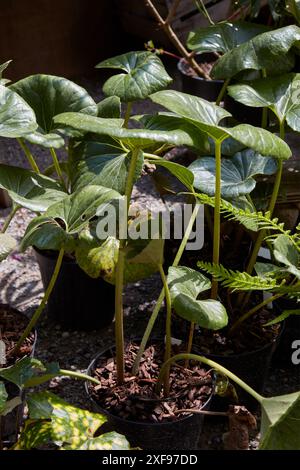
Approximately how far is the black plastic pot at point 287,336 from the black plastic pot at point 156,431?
414mm

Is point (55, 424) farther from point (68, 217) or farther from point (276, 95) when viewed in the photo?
point (276, 95)

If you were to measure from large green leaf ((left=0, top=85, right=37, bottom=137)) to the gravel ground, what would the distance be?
28.0 inches

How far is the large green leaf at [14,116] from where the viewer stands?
124 centimetres

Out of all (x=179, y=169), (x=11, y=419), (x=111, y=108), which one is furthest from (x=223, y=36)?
(x=11, y=419)

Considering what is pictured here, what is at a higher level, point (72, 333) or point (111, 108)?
point (111, 108)

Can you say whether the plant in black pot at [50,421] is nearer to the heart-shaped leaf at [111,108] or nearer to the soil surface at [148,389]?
the soil surface at [148,389]

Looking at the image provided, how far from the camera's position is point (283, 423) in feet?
3.44

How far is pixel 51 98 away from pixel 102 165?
23cm

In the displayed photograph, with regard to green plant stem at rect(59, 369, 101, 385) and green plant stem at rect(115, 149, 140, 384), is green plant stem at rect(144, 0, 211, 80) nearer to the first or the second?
green plant stem at rect(115, 149, 140, 384)

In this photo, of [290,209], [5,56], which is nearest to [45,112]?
[290,209]

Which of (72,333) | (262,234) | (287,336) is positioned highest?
(262,234)

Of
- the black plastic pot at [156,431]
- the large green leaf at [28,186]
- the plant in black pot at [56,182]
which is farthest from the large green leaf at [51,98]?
the black plastic pot at [156,431]

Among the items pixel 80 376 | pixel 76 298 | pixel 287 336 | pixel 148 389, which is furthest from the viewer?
pixel 76 298
